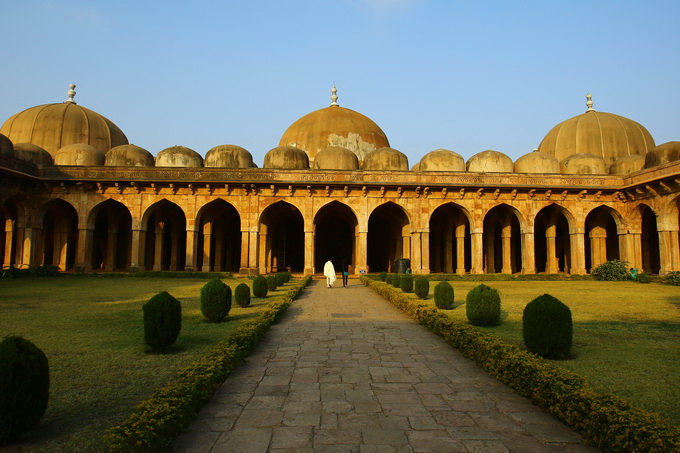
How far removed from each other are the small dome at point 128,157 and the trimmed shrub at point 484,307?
20.9m

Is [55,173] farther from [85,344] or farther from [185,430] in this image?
[185,430]

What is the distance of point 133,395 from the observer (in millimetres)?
4430

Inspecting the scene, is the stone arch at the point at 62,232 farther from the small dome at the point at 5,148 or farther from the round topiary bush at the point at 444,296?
the round topiary bush at the point at 444,296

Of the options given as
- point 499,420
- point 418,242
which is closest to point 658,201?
point 418,242

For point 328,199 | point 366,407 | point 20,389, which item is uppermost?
point 328,199

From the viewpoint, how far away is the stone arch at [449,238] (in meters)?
25.4

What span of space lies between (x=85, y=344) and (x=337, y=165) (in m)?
18.8

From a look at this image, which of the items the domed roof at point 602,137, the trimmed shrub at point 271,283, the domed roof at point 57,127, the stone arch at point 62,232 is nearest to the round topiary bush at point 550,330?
the trimmed shrub at point 271,283

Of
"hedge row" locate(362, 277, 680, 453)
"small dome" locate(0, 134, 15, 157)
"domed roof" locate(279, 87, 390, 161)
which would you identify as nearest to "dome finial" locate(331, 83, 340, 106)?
"domed roof" locate(279, 87, 390, 161)

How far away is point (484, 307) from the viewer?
27.4 feet

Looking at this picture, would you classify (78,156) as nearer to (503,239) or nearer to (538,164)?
(503,239)

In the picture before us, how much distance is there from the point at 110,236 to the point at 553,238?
2475cm

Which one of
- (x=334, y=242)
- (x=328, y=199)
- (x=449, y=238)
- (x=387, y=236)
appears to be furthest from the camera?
(x=334, y=242)

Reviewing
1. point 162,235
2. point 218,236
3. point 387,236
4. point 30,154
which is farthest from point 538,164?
point 30,154
